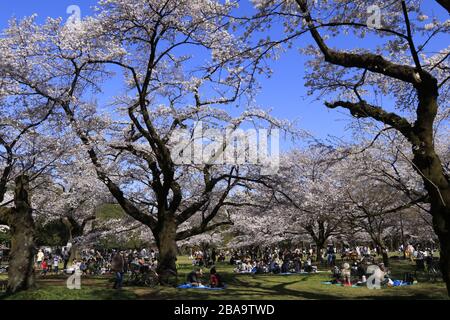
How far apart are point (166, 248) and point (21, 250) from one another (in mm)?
6036

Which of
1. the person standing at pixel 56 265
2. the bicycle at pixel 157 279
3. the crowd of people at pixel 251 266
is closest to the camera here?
the bicycle at pixel 157 279

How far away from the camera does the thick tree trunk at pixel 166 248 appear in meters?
17.3

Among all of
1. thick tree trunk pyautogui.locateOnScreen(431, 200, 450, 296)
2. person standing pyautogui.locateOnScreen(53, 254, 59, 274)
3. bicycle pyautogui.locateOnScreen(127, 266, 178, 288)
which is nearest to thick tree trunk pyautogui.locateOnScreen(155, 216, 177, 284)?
bicycle pyautogui.locateOnScreen(127, 266, 178, 288)

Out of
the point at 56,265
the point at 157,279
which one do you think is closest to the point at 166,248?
the point at 157,279

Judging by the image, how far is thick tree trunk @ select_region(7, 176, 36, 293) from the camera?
12570 millimetres

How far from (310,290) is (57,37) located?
1341 centimetres

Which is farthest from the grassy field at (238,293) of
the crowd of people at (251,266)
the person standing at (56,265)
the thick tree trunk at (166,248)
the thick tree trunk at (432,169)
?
the person standing at (56,265)

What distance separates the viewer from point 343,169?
2553 cm

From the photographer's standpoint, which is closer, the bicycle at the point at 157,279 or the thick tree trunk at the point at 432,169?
the thick tree trunk at the point at 432,169

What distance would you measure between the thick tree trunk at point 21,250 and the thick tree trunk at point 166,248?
18.0 ft

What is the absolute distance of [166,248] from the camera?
17.4 metres

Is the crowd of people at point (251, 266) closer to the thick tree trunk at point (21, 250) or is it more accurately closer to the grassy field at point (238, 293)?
the grassy field at point (238, 293)
